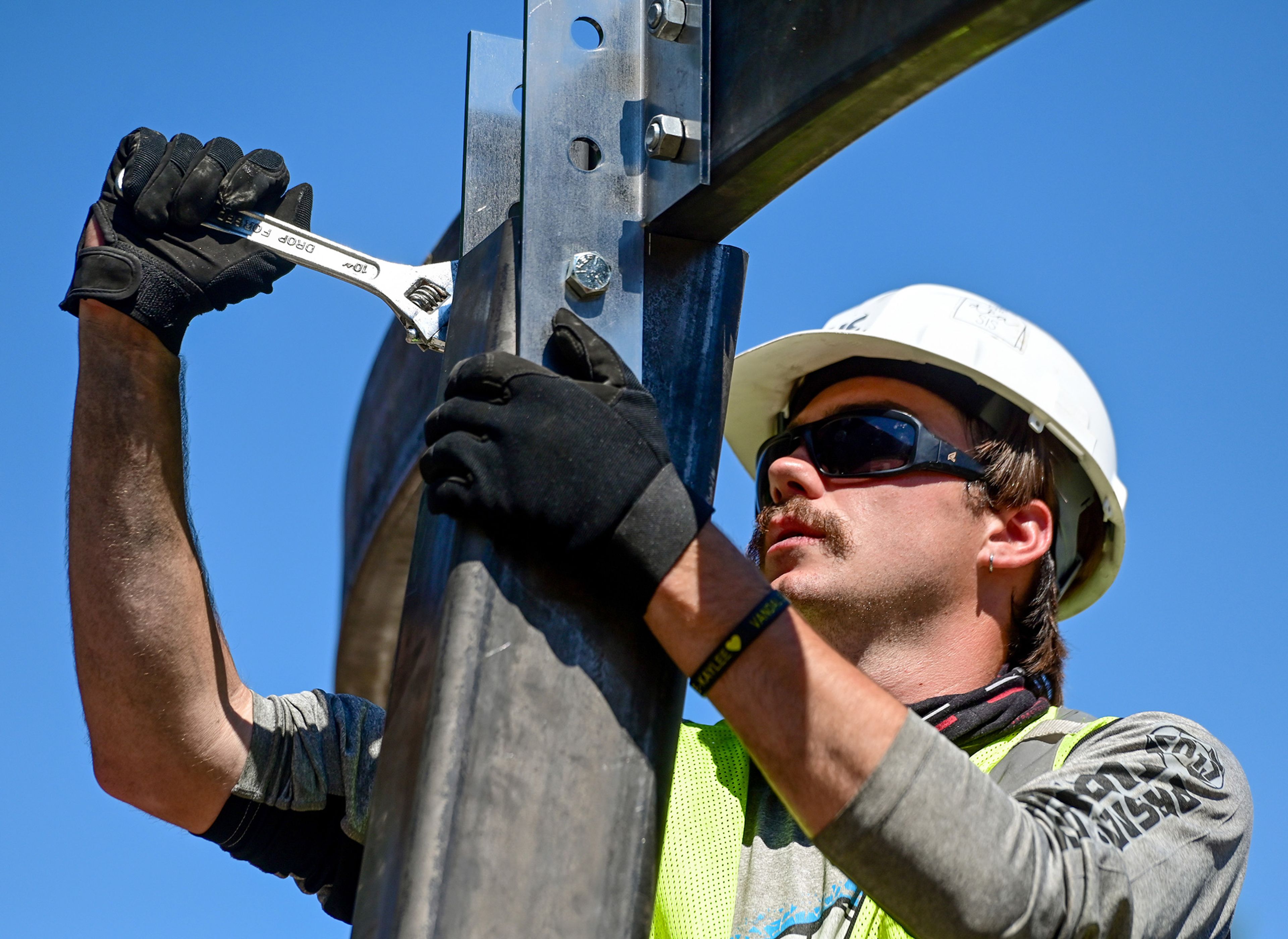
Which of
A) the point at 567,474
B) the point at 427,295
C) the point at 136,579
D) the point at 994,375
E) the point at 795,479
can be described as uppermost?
the point at 994,375

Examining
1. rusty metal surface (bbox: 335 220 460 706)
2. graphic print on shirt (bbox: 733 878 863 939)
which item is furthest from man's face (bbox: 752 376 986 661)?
rusty metal surface (bbox: 335 220 460 706)

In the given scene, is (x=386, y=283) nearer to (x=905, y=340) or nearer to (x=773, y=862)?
(x=773, y=862)

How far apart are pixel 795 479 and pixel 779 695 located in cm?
157

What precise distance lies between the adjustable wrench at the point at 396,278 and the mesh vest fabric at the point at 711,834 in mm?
926

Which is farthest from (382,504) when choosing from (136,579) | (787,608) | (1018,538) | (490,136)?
(787,608)

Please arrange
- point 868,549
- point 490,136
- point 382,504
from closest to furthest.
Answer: point 490,136
point 868,549
point 382,504

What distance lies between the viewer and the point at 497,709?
5.97 feet

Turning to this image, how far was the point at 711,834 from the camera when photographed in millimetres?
2762

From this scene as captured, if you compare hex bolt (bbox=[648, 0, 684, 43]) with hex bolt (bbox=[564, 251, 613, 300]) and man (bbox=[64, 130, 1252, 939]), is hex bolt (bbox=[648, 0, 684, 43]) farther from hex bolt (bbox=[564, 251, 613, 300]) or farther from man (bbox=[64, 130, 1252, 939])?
man (bbox=[64, 130, 1252, 939])

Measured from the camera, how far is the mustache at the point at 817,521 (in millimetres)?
3379

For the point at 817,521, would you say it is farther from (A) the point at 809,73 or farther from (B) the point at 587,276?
(A) the point at 809,73

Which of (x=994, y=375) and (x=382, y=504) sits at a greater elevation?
(x=382, y=504)

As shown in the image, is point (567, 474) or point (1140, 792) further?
point (1140, 792)

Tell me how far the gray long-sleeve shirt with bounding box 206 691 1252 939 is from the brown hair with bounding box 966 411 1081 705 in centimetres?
66
